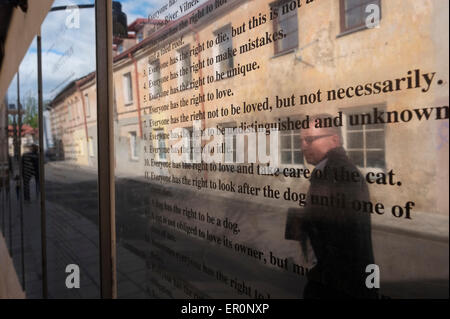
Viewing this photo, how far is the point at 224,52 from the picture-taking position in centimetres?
101

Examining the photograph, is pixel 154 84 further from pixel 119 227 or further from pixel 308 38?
pixel 308 38

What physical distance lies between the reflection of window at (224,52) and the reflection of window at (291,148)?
32 centimetres

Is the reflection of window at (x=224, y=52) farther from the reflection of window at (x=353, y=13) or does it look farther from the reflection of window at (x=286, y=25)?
the reflection of window at (x=353, y=13)

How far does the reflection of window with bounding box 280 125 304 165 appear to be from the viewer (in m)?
0.75

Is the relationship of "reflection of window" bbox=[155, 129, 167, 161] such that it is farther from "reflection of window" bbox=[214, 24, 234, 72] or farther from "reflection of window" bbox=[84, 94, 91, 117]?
"reflection of window" bbox=[84, 94, 91, 117]

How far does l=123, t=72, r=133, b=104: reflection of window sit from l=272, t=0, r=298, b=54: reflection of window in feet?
3.06

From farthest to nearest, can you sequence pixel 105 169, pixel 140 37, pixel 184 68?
pixel 105 169 → pixel 140 37 → pixel 184 68

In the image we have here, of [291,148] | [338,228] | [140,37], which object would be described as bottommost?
[338,228]

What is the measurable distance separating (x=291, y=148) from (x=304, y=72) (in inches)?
6.5

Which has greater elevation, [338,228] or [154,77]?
[154,77]

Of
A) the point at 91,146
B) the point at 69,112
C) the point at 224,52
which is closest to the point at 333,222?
the point at 224,52

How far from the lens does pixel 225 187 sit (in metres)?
1.00

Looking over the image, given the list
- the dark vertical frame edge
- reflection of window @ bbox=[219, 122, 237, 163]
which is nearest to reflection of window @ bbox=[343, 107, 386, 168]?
reflection of window @ bbox=[219, 122, 237, 163]

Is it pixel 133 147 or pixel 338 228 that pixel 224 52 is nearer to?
pixel 338 228
